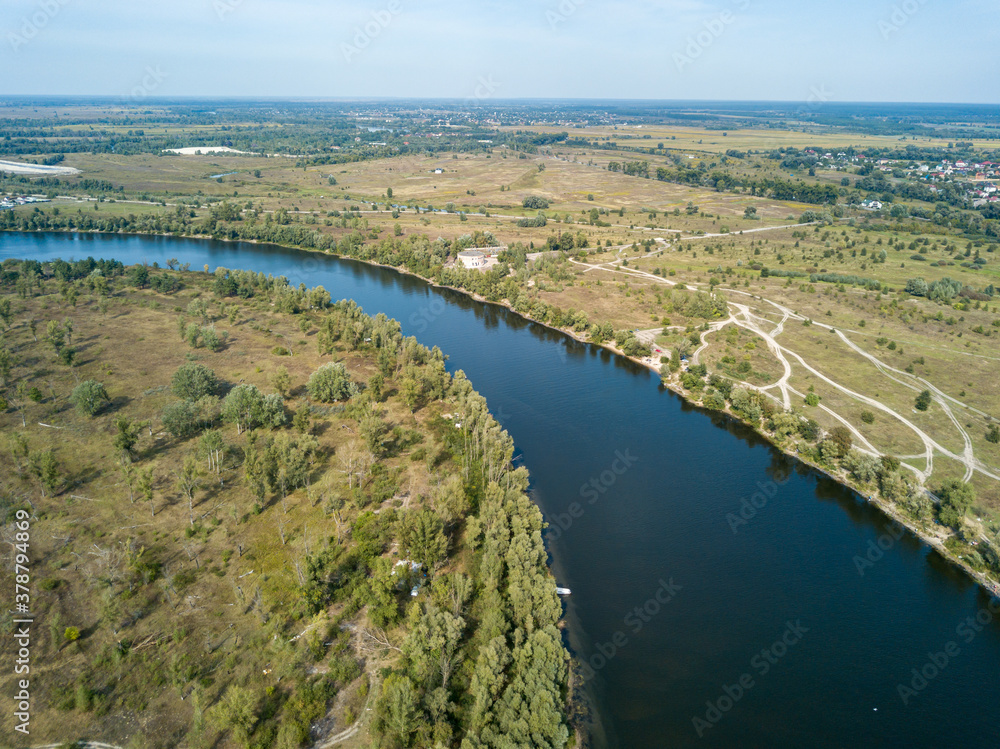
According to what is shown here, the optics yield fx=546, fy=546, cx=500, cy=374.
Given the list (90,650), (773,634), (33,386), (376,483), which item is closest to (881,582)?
(773,634)

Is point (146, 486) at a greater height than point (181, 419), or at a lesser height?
lesser

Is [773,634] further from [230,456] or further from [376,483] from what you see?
[230,456]

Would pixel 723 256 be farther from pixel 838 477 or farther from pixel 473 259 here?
pixel 838 477

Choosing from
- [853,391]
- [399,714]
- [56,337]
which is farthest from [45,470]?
[853,391]

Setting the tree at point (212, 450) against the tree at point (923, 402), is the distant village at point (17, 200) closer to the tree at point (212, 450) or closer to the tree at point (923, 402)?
the tree at point (212, 450)

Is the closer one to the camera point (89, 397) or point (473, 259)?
point (89, 397)

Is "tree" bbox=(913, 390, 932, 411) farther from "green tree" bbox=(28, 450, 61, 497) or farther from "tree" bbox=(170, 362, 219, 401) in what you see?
"green tree" bbox=(28, 450, 61, 497)
